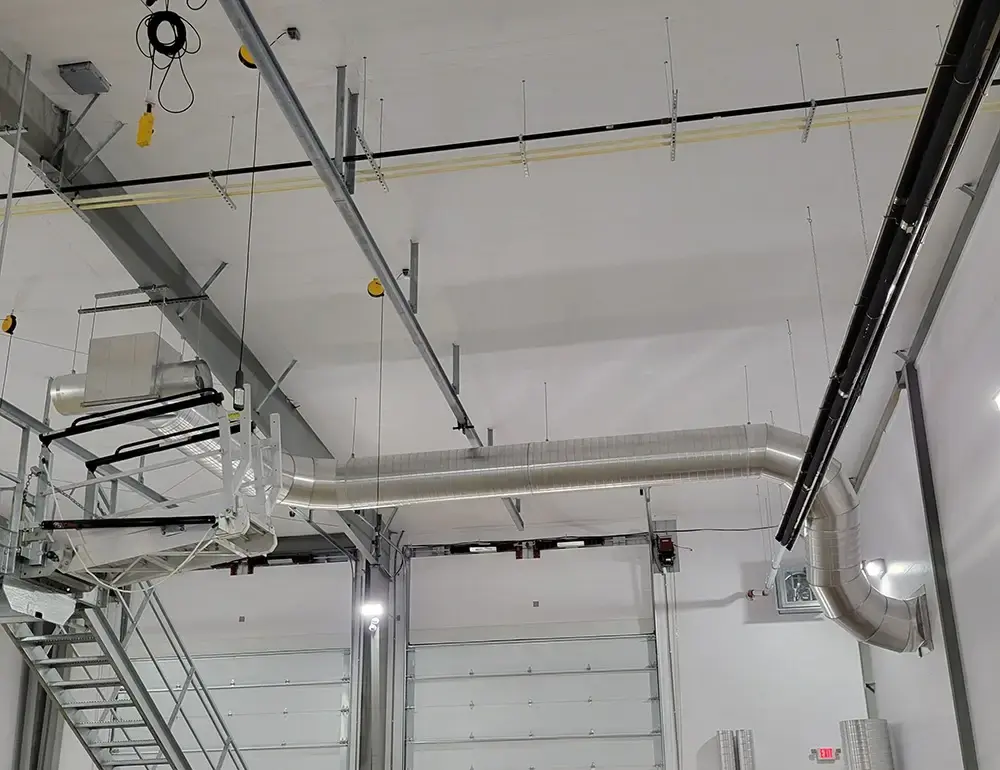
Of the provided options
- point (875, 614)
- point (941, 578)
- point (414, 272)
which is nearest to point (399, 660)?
point (875, 614)

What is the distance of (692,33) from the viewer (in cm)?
544

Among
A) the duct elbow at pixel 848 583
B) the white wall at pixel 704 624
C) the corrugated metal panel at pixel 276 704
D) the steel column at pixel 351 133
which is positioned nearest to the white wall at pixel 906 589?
the duct elbow at pixel 848 583

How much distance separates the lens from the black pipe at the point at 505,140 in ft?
18.2

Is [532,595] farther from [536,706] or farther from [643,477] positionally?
[643,477]

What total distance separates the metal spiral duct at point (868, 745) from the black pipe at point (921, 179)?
6.00m

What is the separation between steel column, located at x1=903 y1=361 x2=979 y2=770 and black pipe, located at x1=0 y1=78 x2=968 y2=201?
10.8ft

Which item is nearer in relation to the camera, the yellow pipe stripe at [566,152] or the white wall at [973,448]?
the yellow pipe stripe at [566,152]

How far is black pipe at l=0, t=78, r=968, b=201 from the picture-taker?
554cm

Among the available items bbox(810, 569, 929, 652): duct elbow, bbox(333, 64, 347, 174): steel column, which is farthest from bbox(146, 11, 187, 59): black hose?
bbox(810, 569, 929, 652): duct elbow

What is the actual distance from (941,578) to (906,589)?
1474 millimetres

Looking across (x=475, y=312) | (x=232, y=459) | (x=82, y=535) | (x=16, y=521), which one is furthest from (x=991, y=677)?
(x=16, y=521)

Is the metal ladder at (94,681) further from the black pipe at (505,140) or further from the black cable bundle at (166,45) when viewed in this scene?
the black cable bundle at (166,45)

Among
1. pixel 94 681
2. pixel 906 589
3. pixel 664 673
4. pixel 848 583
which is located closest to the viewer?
pixel 94 681

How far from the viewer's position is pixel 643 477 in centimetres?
831
